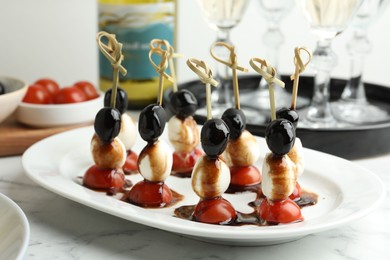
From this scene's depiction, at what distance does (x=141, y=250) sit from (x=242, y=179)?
18 centimetres

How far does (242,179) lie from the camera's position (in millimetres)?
863

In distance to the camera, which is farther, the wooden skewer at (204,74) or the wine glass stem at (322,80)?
the wine glass stem at (322,80)

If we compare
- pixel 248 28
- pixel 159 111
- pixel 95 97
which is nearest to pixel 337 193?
pixel 159 111

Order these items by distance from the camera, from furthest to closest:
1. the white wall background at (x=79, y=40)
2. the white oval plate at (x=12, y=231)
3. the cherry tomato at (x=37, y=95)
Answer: the white wall background at (x=79, y=40)
the cherry tomato at (x=37, y=95)
the white oval plate at (x=12, y=231)

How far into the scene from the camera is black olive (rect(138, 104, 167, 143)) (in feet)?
2.55

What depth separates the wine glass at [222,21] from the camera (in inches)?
47.1

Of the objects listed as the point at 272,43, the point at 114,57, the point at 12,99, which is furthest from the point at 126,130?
the point at 272,43

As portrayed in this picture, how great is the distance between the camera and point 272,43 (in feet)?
4.32

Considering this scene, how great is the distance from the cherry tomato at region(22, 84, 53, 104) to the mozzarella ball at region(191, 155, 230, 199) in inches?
18.5

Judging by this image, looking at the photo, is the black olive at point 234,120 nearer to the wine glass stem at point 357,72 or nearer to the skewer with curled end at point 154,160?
the skewer with curled end at point 154,160

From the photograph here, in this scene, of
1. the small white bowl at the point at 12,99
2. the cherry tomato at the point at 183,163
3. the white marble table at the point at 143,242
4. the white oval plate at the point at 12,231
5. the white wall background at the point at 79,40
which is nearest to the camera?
the white oval plate at the point at 12,231

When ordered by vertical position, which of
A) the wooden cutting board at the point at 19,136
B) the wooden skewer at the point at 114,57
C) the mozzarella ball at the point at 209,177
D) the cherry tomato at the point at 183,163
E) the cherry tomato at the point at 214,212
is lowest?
the wooden cutting board at the point at 19,136

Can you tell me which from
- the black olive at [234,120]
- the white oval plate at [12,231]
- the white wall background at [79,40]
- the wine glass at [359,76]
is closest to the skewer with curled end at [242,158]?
the black olive at [234,120]

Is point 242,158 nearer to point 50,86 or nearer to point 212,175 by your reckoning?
point 212,175
